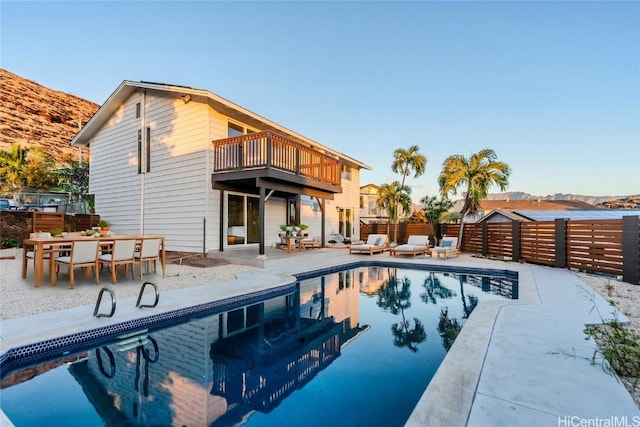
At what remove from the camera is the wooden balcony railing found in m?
9.80

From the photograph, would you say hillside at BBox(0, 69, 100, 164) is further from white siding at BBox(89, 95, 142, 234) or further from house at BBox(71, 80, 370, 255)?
house at BBox(71, 80, 370, 255)

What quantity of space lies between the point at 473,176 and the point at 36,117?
4451cm

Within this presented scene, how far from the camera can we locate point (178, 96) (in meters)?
11.4

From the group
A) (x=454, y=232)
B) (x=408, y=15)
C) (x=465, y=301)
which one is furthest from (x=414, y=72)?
(x=465, y=301)

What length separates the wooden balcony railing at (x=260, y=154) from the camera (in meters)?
9.80

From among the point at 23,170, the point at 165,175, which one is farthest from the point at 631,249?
the point at 23,170

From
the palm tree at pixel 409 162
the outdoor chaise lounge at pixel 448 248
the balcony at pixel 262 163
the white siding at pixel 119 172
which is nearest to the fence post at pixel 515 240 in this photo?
the outdoor chaise lounge at pixel 448 248

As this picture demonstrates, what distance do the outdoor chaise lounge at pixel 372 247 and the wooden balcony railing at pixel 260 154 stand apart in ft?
12.4

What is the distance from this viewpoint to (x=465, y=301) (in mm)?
6551

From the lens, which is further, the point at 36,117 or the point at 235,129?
the point at 36,117

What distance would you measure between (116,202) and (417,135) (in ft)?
54.3

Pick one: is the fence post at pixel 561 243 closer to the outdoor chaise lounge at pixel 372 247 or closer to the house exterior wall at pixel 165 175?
the outdoor chaise lounge at pixel 372 247

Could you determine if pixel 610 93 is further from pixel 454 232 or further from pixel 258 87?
pixel 258 87

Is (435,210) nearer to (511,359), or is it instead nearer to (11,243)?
(511,359)
